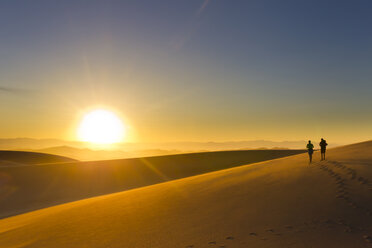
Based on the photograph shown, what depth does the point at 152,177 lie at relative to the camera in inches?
1187

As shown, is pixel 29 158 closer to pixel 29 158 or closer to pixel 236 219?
pixel 29 158

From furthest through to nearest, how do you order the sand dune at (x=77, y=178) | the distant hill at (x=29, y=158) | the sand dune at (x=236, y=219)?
the distant hill at (x=29, y=158), the sand dune at (x=77, y=178), the sand dune at (x=236, y=219)

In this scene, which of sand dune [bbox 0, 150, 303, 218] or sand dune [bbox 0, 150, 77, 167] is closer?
sand dune [bbox 0, 150, 303, 218]

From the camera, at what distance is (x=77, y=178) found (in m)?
26.4

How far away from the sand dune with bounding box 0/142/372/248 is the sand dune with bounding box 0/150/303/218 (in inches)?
490

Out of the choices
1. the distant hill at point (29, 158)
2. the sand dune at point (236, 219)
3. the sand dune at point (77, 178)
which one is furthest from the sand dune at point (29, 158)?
the sand dune at point (236, 219)

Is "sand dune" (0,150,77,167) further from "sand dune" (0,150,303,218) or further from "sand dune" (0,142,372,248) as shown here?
"sand dune" (0,142,372,248)

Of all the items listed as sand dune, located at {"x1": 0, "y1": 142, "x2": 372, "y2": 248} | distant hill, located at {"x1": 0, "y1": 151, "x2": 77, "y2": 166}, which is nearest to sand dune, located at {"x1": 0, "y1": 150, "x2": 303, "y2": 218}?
sand dune, located at {"x1": 0, "y1": 142, "x2": 372, "y2": 248}

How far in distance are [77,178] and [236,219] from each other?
2420cm

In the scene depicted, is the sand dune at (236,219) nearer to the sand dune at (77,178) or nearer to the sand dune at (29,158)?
the sand dune at (77,178)

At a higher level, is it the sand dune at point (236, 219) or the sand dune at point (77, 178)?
the sand dune at point (236, 219)

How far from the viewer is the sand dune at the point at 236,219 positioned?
16.2 feet

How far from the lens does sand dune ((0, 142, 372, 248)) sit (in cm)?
493

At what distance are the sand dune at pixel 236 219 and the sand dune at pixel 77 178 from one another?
40.9ft
